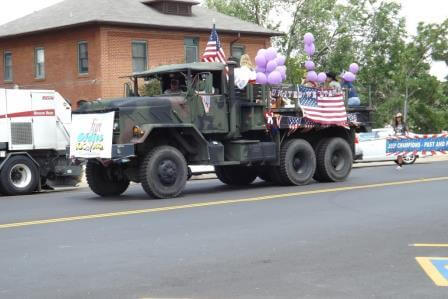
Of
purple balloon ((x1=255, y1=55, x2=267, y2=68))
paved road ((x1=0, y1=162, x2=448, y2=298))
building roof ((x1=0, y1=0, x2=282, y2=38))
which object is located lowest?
paved road ((x1=0, y1=162, x2=448, y2=298))

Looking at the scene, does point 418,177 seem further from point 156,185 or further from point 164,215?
point 164,215

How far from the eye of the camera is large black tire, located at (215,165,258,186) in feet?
58.7

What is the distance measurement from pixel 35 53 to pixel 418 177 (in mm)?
24797

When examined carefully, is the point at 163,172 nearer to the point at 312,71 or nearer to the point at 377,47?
the point at 312,71

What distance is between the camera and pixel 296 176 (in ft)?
55.8

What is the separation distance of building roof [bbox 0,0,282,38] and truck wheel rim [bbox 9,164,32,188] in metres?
16.9

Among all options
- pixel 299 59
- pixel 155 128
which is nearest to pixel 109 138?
pixel 155 128

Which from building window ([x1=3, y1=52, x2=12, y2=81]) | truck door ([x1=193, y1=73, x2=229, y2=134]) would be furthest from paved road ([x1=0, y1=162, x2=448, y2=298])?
building window ([x1=3, y1=52, x2=12, y2=81])

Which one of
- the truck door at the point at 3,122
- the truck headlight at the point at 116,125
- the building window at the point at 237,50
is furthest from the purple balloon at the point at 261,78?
the building window at the point at 237,50

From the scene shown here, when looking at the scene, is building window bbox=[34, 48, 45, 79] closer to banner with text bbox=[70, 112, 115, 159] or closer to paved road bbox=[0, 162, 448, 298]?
banner with text bbox=[70, 112, 115, 159]

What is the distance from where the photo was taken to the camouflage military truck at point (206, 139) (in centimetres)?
1446

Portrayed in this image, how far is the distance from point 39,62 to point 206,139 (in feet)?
79.8

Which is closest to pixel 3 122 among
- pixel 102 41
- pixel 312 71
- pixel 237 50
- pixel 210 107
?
pixel 210 107

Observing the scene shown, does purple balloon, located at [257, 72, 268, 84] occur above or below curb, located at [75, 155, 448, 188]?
above
